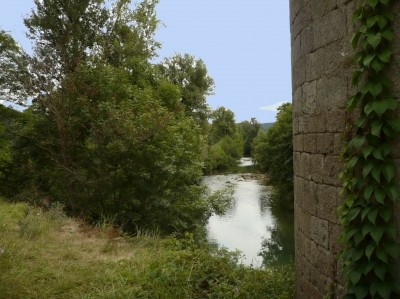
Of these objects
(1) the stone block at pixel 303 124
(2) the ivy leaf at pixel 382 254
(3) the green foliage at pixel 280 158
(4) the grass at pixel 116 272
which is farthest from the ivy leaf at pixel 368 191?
(3) the green foliage at pixel 280 158

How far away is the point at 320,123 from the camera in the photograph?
307 centimetres

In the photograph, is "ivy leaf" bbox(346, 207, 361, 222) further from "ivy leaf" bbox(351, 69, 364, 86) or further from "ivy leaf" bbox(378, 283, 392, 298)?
"ivy leaf" bbox(351, 69, 364, 86)

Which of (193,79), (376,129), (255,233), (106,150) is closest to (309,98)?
(376,129)

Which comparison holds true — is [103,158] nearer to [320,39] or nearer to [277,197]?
[320,39]

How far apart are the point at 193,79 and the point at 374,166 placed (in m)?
28.7

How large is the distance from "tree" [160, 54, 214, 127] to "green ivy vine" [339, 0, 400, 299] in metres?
25.7

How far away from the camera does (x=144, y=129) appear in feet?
35.2

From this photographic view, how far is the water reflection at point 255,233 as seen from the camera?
13.4 metres

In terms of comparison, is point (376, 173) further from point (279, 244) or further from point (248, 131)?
point (248, 131)

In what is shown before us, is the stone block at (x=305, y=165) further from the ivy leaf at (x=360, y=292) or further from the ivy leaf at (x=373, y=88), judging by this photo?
the ivy leaf at (x=360, y=292)

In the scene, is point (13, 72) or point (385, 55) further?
point (13, 72)

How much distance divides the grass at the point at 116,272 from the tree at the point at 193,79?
72.6 ft

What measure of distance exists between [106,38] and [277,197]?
1449cm

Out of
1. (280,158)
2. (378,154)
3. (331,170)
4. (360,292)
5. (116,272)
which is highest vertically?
Answer: (378,154)
